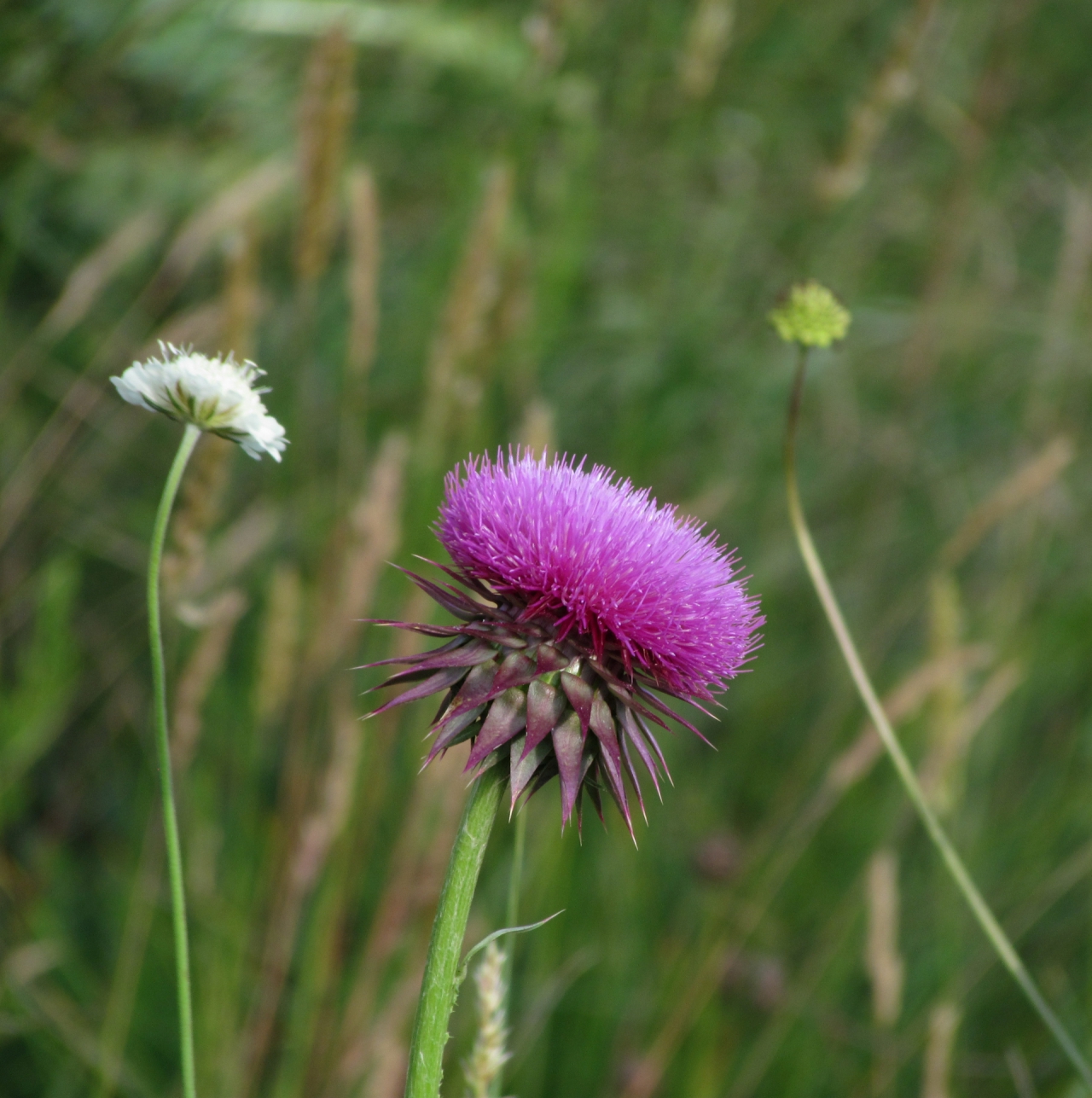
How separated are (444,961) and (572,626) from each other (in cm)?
46

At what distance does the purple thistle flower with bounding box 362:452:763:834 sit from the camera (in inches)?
61.3

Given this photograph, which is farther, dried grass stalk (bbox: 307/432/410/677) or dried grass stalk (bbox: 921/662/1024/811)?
dried grass stalk (bbox: 921/662/1024/811)

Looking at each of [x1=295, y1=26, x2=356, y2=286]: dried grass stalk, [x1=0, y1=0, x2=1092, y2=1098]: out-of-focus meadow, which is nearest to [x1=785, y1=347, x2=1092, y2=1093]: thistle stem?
[x1=0, y1=0, x2=1092, y2=1098]: out-of-focus meadow

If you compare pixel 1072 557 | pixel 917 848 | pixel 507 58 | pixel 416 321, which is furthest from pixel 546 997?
pixel 507 58

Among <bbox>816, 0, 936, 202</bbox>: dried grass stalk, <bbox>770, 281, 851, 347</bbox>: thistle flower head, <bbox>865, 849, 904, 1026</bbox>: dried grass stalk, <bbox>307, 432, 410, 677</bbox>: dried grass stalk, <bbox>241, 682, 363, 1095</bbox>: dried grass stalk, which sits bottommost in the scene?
<bbox>241, 682, 363, 1095</bbox>: dried grass stalk

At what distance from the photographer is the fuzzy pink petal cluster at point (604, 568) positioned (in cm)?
158

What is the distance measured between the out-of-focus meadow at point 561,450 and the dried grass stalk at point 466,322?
13 mm

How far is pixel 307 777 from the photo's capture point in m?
2.94

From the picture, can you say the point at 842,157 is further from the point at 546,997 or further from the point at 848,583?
the point at 546,997

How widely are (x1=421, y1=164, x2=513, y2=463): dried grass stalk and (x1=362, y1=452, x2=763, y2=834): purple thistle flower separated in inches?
49.9

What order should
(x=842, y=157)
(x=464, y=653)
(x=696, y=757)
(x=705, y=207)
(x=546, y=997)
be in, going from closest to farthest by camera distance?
(x=464, y=653)
(x=546, y=997)
(x=842, y=157)
(x=696, y=757)
(x=705, y=207)

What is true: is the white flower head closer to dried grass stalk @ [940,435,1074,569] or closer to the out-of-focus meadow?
the out-of-focus meadow

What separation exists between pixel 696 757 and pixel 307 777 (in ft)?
6.09

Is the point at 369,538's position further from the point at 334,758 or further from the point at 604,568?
the point at 604,568
